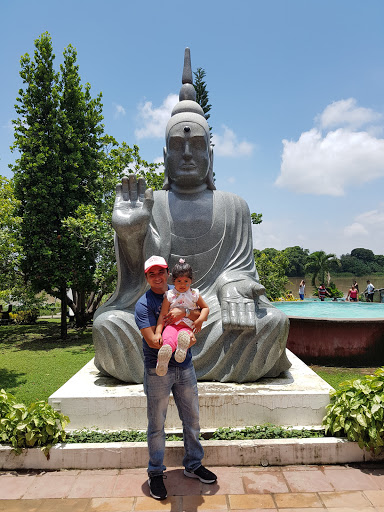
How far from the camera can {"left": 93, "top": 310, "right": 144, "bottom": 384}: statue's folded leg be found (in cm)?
413

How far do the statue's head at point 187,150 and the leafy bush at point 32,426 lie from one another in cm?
301

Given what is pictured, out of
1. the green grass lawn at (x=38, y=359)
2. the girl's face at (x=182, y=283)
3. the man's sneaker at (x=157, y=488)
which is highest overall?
the girl's face at (x=182, y=283)

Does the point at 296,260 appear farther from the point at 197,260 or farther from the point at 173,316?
the point at 173,316

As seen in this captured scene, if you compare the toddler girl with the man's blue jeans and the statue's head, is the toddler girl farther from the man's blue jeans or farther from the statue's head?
the statue's head

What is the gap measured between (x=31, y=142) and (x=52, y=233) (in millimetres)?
2619

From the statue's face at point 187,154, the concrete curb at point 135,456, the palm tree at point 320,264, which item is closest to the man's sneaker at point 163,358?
the concrete curb at point 135,456

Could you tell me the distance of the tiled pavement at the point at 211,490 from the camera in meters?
2.79

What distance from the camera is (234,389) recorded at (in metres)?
3.95

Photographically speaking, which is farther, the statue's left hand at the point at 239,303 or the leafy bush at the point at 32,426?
the statue's left hand at the point at 239,303

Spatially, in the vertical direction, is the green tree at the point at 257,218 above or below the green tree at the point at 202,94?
below

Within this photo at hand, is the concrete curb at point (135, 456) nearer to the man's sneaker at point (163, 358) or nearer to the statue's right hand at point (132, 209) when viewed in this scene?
the man's sneaker at point (163, 358)

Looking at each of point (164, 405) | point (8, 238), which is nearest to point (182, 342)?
point (164, 405)

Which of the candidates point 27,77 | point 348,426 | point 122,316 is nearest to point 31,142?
point 27,77

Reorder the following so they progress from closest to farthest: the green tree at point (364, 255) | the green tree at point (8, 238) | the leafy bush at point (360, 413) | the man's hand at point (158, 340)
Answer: the man's hand at point (158, 340), the leafy bush at point (360, 413), the green tree at point (8, 238), the green tree at point (364, 255)
